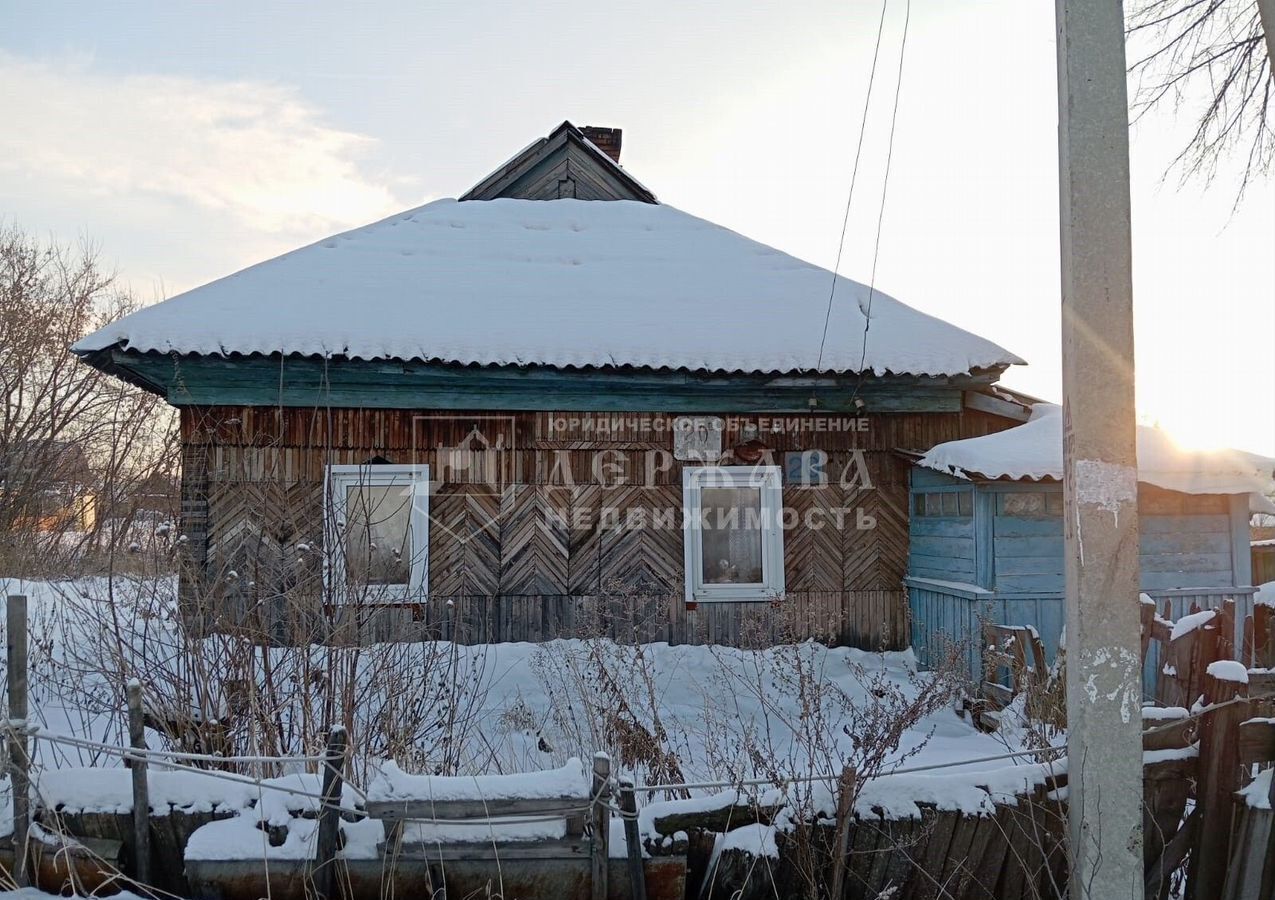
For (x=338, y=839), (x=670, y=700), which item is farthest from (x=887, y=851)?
(x=670, y=700)

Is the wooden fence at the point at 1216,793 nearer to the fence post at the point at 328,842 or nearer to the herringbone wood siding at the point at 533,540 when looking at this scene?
the fence post at the point at 328,842

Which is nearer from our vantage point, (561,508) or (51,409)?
(561,508)

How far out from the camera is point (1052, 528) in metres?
7.37

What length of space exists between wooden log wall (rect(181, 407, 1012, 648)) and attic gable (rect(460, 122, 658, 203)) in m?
4.53

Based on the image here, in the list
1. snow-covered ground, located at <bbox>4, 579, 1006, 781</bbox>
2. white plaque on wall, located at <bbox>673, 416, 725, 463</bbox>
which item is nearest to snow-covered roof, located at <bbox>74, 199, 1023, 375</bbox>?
white plaque on wall, located at <bbox>673, 416, 725, 463</bbox>

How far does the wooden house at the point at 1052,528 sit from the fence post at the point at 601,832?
16.3 ft

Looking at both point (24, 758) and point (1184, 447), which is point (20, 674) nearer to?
point (24, 758)

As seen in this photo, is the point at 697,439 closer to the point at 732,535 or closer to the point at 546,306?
the point at 732,535

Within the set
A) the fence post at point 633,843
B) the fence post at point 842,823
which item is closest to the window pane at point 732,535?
the fence post at point 842,823

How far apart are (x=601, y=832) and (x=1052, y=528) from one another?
18.9 feet

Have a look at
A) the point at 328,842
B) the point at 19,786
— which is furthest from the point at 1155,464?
the point at 19,786

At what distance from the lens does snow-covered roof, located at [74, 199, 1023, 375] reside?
7.90 m

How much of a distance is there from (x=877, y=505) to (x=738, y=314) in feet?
7.59

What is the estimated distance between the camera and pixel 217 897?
279cm
